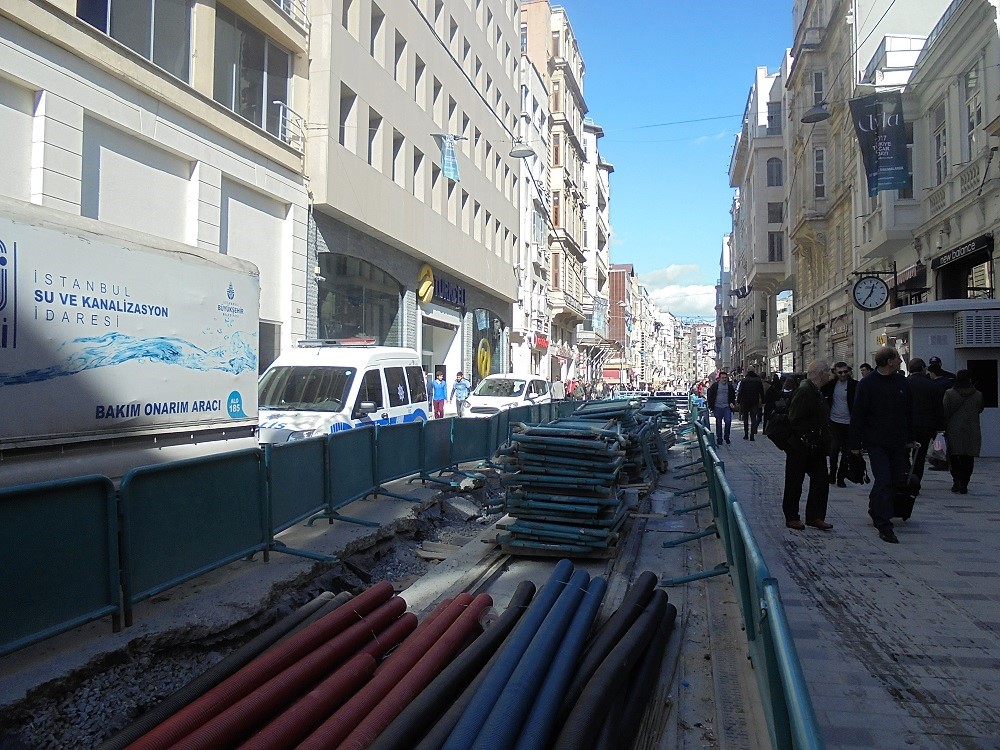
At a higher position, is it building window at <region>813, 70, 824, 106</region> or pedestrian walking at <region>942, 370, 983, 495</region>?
building window at <region>813, 70, 824, 106</region>

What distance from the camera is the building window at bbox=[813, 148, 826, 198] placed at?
31.0 meters

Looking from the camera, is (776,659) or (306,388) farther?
(306,388)

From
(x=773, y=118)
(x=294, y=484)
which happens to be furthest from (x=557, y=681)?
(x=773, y=118)

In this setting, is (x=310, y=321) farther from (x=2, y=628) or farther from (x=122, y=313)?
(x=2, y=628)

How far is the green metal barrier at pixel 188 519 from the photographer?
465 centimetres

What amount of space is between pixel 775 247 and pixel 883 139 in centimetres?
2915

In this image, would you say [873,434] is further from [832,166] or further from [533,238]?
[533,238]

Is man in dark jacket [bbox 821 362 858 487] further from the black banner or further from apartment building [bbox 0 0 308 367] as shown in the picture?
the black banner

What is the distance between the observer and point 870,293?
56.4 feet

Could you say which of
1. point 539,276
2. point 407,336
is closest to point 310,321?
point 407,336

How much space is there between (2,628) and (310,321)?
46.1ft

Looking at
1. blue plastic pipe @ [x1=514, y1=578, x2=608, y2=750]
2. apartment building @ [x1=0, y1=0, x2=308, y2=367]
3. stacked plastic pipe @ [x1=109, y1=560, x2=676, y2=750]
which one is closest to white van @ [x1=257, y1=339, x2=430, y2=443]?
apartment building @ [x1=0, y1=0, x2=308, y2=367]

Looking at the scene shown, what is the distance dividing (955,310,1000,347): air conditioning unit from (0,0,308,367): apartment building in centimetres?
1204

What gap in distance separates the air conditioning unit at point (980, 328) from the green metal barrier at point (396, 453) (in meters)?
9.18
